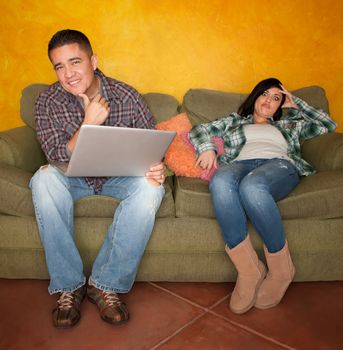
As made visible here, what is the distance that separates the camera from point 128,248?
4.83 ft

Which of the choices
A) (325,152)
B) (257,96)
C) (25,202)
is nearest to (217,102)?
(257,96)

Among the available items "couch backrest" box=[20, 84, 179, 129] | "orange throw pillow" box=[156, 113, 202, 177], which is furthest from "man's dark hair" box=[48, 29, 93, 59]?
"orange throw pillow" box=[156, 113, 202, 177]

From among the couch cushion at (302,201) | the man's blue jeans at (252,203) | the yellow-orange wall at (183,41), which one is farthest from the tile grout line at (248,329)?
the yellow-orange wall at (183,41)

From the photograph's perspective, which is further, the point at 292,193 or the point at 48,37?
the point at 48,37

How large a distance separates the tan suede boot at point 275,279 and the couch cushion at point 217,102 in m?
0.94

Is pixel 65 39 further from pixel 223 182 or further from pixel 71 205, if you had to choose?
pixel 223 182

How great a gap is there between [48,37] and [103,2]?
1.29 ft

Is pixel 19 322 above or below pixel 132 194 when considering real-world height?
below

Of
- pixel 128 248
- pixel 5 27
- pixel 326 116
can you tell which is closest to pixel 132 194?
pixel 128 248

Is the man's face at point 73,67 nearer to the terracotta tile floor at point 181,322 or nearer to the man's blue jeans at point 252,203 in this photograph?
the man's blue jeans at point 252,203

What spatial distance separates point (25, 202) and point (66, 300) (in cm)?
43

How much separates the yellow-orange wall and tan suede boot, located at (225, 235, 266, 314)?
4.31 ft

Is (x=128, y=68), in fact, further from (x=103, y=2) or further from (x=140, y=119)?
(x=140, y=119)

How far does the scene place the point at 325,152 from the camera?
6.25 ft
